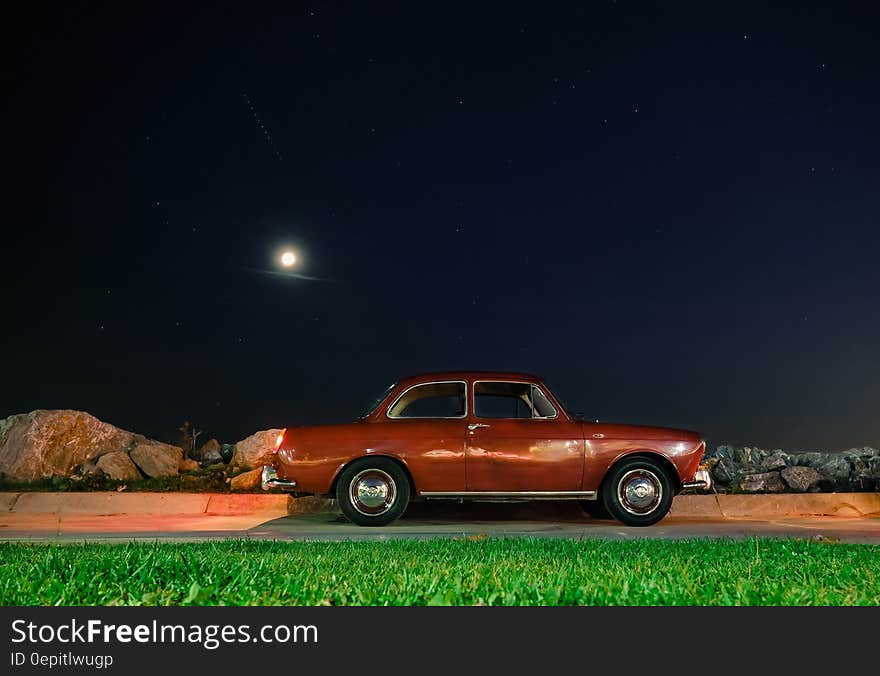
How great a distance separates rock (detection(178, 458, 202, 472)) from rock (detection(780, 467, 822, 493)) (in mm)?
8901

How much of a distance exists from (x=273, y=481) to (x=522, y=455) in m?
2.77

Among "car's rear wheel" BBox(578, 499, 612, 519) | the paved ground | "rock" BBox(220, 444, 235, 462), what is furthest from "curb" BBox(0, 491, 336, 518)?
"rock" BBox(220, 444, 235, 462)

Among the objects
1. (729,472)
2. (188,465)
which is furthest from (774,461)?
(188,465)

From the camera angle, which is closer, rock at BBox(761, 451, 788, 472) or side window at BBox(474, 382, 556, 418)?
side window at BBox(474, 382, 556, 418)

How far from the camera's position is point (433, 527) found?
32.7 ft

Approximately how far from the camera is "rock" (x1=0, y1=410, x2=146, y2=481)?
13508mm

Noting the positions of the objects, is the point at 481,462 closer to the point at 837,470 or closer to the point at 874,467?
the point at 837,470

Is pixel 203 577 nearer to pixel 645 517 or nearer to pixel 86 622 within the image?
pixel 86 622

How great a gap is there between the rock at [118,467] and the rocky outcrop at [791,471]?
8104mm

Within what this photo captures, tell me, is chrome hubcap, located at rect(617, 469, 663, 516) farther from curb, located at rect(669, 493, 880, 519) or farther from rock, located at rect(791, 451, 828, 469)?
rock, located at rect(791, 451, 828, 469)

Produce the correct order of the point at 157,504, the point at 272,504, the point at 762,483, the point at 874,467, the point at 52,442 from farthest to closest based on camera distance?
1. the point at 874,467
2. the point at 52,442
3. the point at 762,483
4. the point at 272,504
5. the point at 157,504

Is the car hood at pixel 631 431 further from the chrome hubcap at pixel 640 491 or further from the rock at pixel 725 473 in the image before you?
the rock at pixel 725 473

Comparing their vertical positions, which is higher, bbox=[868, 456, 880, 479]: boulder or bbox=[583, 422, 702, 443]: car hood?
bbox=[583, 422, 702, 443]: car hood

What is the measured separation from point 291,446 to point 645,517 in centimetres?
400
